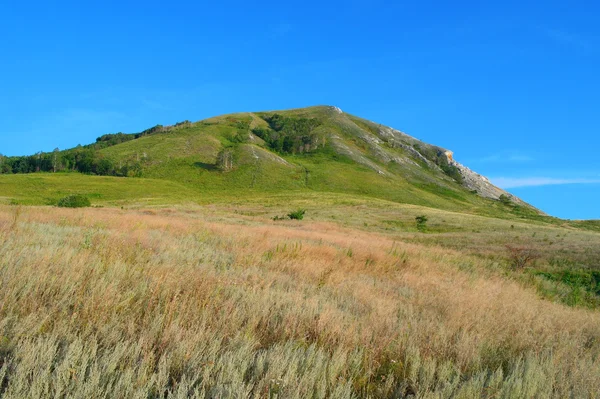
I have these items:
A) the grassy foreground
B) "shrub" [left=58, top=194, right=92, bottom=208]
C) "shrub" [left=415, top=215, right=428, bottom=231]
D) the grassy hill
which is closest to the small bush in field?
the grassy hill

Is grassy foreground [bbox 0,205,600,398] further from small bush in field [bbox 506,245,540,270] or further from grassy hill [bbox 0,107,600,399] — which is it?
small bush in field [bbox 506,245,540,270]

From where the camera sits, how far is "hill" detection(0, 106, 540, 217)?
99.5m

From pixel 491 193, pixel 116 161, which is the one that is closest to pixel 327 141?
pixel 491 193

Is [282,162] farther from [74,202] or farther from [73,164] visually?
[74,202]

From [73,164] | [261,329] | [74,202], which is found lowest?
[261,329]

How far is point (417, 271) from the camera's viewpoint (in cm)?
1083

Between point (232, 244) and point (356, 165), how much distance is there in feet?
386

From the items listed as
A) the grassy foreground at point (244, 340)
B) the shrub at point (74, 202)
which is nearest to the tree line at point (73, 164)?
the shrub at point (74, 202)

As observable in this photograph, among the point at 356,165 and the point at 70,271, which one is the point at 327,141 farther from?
the point at 70,271

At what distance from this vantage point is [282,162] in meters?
118

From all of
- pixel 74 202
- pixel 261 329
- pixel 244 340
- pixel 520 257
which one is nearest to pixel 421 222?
pixel 520 257

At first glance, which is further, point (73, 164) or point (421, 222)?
point (73, 164)

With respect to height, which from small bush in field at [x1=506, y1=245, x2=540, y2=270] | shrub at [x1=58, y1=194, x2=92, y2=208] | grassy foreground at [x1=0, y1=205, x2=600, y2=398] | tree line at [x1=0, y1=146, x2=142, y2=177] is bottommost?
small bush in field at [x1=506, y1=245, x2=540, y2=270]

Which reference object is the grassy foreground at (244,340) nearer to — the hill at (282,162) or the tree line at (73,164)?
the hill at (282,162)
